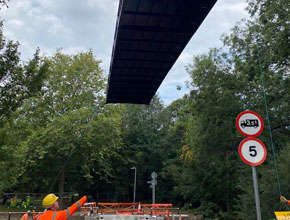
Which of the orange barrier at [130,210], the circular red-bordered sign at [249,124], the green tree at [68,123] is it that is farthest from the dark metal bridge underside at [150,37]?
the green tree at [68,123]

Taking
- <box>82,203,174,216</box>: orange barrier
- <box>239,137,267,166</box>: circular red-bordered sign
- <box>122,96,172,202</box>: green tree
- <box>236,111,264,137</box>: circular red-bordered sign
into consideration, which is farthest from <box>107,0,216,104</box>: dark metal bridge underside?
<box>122,96,172,202</box>: green tree

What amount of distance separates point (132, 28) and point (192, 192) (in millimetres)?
23187

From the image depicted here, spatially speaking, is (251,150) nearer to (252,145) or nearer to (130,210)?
(252,145)

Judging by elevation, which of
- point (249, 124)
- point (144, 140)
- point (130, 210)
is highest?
point (144, 140)

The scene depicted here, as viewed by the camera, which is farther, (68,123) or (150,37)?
(68,123)

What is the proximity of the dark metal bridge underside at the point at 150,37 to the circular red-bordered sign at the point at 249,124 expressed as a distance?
306 centimetres

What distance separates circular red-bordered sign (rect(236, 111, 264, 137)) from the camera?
516 centimetres

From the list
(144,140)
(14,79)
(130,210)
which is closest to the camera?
(14,79)

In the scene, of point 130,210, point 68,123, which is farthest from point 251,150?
A: point 68,123

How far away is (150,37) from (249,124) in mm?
4626

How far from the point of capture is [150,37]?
8.71m

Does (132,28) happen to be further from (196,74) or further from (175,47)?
(196,74)

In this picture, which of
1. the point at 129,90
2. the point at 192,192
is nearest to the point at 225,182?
the point at 192,192

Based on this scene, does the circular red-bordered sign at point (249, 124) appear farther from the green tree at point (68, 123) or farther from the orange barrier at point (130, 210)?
the green tree at point (68, 123)
